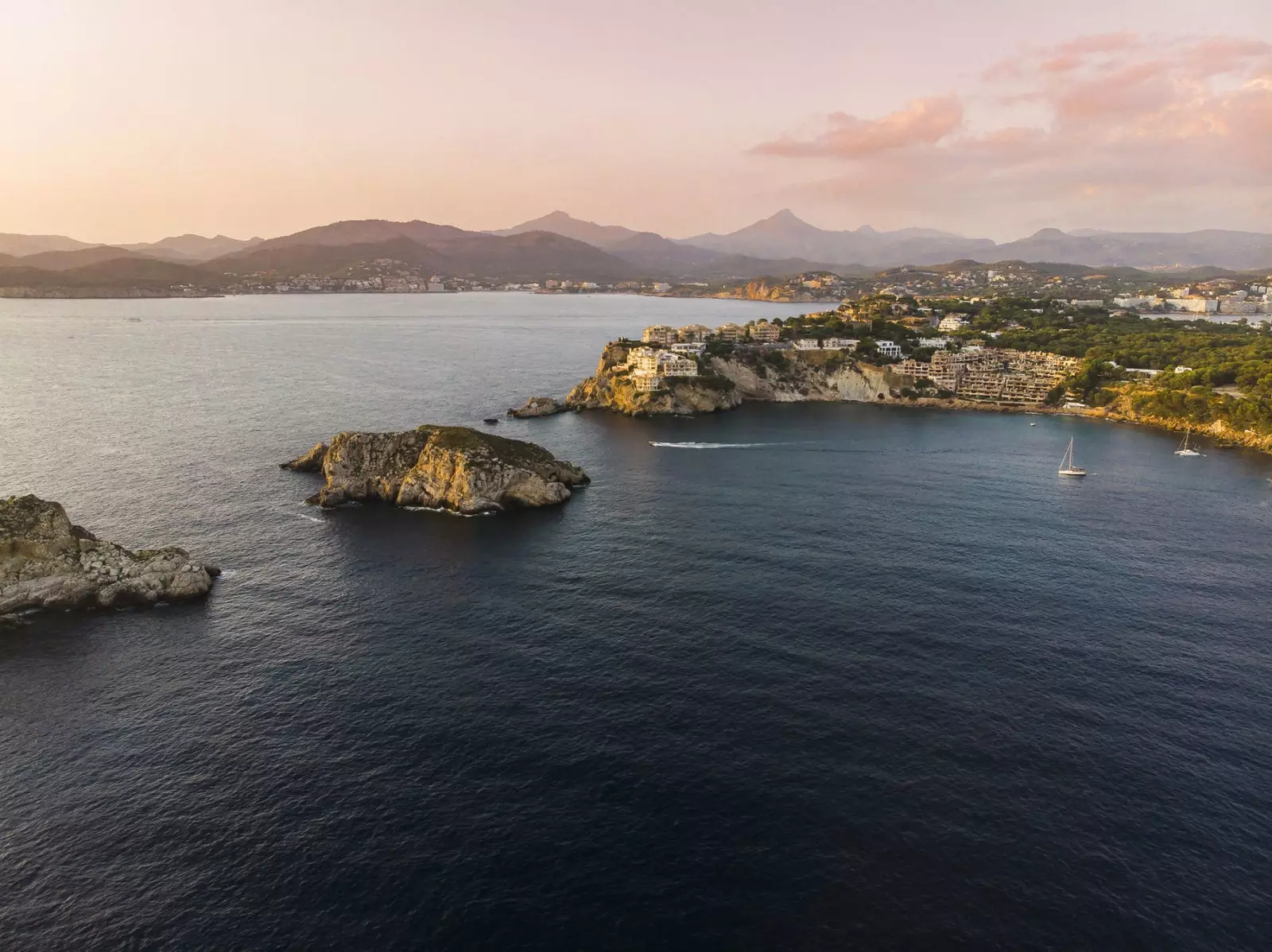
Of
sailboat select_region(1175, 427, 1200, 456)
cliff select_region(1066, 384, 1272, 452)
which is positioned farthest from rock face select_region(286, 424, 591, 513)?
cliff select_region(1066, 384, 1272, 452)

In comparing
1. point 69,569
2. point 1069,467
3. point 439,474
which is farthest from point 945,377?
point 69,569

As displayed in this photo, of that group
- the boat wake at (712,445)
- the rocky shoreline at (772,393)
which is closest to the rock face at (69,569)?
the boat wake at (712,445)

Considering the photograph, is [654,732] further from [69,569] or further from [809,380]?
[809,380]

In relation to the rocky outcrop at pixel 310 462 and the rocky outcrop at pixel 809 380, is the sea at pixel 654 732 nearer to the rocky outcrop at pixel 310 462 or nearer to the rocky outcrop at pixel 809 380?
the rocky outcrop at pixel 310 462

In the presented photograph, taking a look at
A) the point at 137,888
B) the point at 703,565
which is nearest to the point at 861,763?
the point at 703,565

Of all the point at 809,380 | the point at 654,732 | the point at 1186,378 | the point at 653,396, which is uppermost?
the point at 1186,378

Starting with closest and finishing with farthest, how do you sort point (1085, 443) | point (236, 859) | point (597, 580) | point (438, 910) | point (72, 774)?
point (438, 910) → point (236, 859) → point (72, 774) → point (597, 580) → point (1085, 443)

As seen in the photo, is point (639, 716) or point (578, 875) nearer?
point (578, 875)

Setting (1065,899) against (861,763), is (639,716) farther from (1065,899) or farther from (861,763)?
(1065,899)
